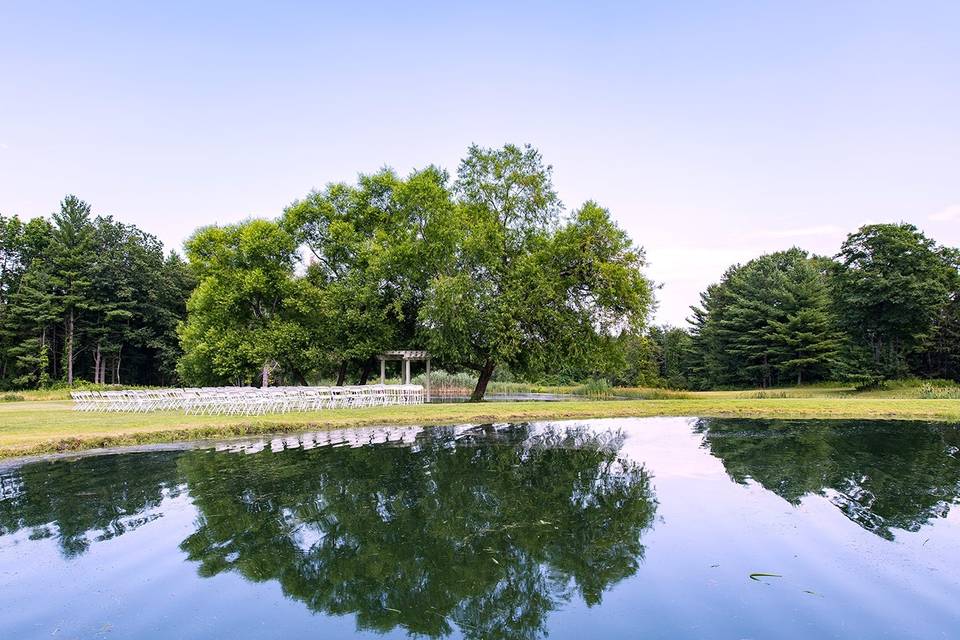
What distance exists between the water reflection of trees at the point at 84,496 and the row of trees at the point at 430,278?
53.5 ft

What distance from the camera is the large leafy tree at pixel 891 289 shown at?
1430 inches

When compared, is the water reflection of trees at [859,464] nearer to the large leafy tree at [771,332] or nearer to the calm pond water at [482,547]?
the calm pond water at [482,547]

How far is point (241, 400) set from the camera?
59.3ft

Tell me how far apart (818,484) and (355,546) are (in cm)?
699

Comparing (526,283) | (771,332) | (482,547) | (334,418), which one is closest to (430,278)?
(526,283)

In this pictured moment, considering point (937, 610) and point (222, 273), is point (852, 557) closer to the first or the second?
point (937, 610)

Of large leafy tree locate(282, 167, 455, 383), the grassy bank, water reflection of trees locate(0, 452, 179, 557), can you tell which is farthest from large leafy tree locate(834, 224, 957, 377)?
water reflection of trees locate(0, 452, 179, 557)

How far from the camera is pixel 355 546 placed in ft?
19.4

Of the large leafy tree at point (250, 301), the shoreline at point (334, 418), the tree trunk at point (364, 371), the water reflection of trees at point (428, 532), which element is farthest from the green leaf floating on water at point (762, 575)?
the tree trunk at point (364, 371)

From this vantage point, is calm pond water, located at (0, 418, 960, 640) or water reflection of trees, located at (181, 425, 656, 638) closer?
calm pond water, located at (0, 418, 960, 640)

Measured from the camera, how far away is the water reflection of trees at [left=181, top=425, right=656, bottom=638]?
464 centimetres

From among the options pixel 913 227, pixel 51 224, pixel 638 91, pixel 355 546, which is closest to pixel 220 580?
pixel 355 546

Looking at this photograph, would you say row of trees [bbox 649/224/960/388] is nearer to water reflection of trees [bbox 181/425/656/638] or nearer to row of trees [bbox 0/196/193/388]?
water reflection of trees [bbox 181/425/656/638]

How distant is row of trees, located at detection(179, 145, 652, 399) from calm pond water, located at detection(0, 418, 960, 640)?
52.3ft
